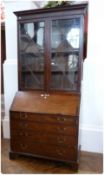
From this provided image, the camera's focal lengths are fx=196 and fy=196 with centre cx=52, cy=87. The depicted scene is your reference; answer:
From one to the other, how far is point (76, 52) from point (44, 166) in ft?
4.84

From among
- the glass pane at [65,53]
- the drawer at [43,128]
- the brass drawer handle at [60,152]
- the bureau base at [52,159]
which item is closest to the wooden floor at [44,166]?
the bureau base at [52,159]

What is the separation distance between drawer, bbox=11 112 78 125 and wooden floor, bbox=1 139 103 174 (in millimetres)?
563

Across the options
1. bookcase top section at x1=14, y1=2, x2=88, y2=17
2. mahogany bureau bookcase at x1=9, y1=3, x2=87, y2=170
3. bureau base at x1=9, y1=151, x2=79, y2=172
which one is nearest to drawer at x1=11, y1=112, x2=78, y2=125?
mahogany bureau bookcase at x1=9, y1=3, x2=87, y2=170

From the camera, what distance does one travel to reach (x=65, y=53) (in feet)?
8.30

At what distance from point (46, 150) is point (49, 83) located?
2.78 feet

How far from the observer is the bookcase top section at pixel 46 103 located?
236 centimetres

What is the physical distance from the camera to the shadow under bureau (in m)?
2.32

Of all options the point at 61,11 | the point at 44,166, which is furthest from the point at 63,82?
the point at 44,166

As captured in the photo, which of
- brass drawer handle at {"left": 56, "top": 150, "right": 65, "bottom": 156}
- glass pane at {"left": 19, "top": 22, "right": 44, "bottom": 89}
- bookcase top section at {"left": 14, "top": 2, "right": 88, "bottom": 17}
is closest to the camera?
bookcase top section at {"left": 14, "top": 2, "right": 88, "bottom": 17}

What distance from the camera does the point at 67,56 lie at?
99.8 inches

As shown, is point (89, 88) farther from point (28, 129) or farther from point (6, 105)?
point (6, 105)

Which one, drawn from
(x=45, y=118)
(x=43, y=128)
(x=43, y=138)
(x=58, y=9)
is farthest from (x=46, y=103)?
(x=58, y=9)

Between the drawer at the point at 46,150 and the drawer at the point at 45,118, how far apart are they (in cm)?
32

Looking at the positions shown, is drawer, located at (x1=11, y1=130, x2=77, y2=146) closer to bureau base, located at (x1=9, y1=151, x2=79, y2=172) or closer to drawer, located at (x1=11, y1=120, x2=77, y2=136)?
drawer, located at (x1=11, y1=120, x2=77, y2=136)
